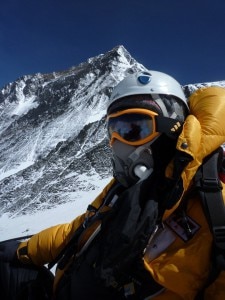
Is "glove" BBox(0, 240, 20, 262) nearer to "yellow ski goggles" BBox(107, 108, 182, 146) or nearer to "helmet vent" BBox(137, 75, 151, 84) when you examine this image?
"yellow ski goggles" BBox(107, 108, 182, 146)

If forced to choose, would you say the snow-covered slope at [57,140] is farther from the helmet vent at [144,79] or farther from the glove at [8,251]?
the helmet vent at [144,79]

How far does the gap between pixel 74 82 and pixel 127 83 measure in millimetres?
102103

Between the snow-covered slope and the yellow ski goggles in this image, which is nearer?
the yellow ski goggles

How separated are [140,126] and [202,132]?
619mm

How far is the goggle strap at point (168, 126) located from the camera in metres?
3.34

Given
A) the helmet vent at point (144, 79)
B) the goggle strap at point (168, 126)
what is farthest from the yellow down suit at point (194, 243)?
the helmet vent at point (144, 79)

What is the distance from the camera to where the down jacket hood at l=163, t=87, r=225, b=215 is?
290cm

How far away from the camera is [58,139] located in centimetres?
7412

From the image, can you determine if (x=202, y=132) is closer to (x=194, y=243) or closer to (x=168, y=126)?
(x=168, y=126)

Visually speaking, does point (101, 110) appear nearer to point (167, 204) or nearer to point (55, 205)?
point (55, 205)

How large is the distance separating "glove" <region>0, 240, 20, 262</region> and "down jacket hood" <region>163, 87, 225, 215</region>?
6.30 ft

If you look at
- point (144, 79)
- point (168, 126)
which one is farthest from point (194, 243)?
point (144, 79)

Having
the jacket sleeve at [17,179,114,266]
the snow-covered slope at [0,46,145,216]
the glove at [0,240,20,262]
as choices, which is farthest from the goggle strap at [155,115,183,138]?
the snow-covered slope at [0,46,145,216]

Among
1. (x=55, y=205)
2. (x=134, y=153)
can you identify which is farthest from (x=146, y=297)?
(x=55, y=205)
